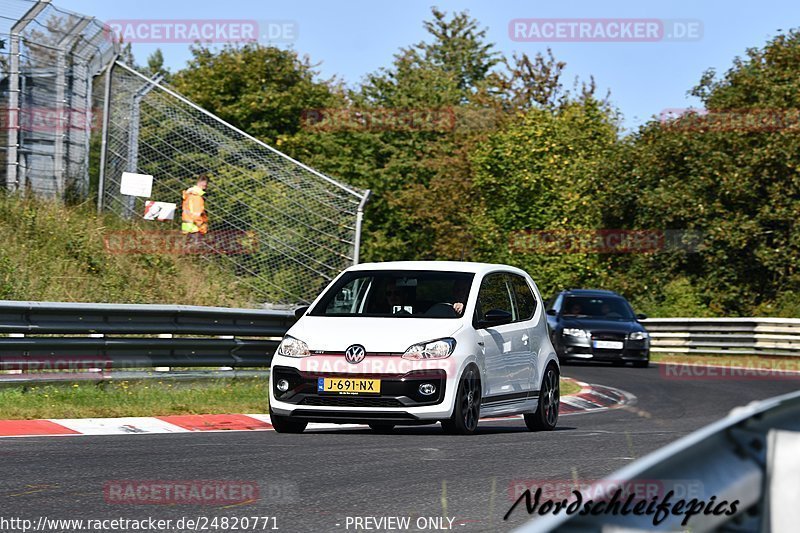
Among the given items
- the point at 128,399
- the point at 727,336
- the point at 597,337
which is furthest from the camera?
the point at 727,336

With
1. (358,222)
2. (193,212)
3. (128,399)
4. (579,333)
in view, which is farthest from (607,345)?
(128,399)

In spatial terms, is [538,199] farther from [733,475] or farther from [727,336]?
[733,475]

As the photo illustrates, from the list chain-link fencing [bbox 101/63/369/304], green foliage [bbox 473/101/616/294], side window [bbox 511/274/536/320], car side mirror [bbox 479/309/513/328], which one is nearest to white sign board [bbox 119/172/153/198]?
chain-link fencing [bbox 101/63/369/304]

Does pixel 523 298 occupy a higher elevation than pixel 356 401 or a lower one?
higher

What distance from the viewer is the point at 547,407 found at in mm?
13023

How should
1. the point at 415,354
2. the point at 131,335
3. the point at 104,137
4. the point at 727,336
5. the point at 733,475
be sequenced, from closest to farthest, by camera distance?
the point at 733,475
the point at 415,354
the point at 131,335
the point at 104,137
the point at 727,336

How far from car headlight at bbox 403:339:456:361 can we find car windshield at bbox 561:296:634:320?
16.1 meters

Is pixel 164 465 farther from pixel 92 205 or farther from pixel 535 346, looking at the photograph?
pixel 92 205

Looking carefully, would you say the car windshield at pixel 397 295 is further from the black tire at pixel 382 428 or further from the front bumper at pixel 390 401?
the black tire at pixel 382 428

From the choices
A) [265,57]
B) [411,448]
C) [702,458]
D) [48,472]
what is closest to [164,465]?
[48,472]

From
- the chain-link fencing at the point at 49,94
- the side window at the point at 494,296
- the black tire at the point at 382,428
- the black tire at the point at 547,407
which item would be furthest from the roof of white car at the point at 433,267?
the chain-link fencing at the point at 49,94

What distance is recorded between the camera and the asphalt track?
689cm

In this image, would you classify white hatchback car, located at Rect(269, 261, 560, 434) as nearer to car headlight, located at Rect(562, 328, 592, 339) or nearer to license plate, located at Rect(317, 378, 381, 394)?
license plate, located at Rect(317, 378, 381, 394)

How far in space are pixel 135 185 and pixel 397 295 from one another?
7437 millimetres
